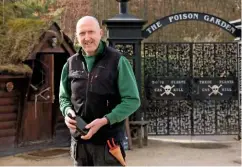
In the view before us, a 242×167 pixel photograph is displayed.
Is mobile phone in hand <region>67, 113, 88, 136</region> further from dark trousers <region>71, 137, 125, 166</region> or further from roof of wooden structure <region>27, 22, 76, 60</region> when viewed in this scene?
roof of wooden structure <region>27, 22, 76, 60</region>

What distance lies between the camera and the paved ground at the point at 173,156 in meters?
7.81

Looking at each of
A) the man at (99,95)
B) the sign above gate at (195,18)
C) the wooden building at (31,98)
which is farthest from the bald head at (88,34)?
the sign above gate at (195,18)

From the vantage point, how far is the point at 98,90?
3057 millimetres

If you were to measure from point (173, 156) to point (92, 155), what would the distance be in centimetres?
551

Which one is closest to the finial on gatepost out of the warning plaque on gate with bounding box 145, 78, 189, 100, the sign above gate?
the sign above gate

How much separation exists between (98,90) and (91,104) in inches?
4.1

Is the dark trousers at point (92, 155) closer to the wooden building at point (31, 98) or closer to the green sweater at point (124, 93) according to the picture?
the green sweater at point (124, 93)

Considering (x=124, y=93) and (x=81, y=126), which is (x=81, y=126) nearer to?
(x=81, y=126)

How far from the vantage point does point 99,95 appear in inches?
120

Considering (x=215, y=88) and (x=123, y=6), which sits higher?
(x=123, y=6)

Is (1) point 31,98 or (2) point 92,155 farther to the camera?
(1) point 31,98

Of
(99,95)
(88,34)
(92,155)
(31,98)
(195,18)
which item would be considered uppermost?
(195,18)

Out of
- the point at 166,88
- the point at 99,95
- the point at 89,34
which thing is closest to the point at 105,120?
the point at 99,95

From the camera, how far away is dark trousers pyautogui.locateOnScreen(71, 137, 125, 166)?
3.07m
